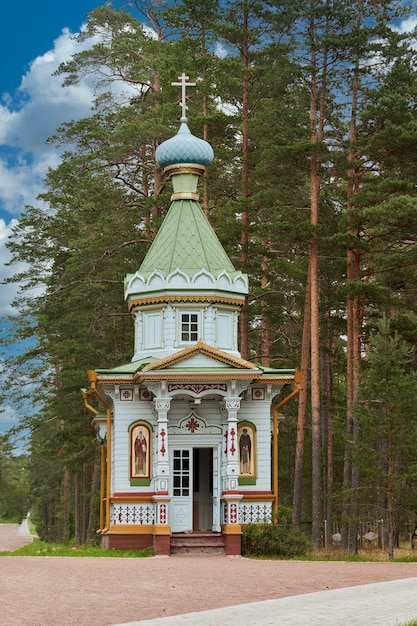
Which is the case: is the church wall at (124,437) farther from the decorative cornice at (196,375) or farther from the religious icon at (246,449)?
the religious icon at (246,449)

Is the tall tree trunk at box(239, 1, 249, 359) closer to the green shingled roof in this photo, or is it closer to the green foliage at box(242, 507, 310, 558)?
the green shingled roof

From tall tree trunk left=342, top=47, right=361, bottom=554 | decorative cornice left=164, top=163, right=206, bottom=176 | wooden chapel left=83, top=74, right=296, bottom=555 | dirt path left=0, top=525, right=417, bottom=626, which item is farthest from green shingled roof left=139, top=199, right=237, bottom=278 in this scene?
dirt path left=0, top=525, right=417, bottom=626

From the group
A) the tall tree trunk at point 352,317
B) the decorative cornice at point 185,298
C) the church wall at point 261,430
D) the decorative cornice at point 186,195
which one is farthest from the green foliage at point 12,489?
the church wall at point 261,430

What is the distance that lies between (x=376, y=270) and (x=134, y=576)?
1468 centimetres

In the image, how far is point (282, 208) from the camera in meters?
28.5

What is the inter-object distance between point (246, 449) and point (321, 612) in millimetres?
11975

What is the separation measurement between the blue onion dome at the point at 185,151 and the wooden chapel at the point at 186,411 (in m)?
1.66

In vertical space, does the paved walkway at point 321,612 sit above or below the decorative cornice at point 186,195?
below

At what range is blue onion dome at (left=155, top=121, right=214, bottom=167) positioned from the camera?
83.1ft

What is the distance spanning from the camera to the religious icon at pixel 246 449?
22.9 meters

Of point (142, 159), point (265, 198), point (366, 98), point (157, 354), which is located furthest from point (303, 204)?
point (157, 354)

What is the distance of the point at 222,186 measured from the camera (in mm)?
33250

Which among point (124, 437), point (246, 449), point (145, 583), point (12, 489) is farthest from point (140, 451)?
point (12, 489)

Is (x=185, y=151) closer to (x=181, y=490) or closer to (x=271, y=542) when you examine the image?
(x=181, y=490)
